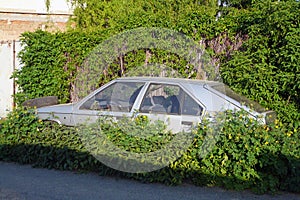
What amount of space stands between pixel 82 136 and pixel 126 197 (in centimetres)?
181

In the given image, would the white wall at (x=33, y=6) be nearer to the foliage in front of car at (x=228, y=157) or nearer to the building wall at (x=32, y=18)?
the building wall at (x=32, y=18)

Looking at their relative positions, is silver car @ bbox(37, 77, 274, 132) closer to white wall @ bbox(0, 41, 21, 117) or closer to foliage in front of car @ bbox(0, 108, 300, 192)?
foliage in front of car @ bbox(0, 108, 300, 192)

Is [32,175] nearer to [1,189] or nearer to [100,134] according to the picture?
[1,189]

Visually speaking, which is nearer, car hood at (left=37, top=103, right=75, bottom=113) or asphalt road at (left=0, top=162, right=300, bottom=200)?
asphalt road at (left=0, top=162, right=300, bottom=200)

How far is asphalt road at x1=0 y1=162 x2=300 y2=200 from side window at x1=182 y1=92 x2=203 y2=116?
4.15 ft

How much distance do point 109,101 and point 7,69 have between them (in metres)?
5.75

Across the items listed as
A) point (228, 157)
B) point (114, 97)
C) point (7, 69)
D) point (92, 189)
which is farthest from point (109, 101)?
point (7, 69)

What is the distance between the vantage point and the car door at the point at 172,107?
6512 mm

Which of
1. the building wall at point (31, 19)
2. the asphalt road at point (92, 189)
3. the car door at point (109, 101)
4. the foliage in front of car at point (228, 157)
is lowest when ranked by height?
the asphalt road at point (92, 189)

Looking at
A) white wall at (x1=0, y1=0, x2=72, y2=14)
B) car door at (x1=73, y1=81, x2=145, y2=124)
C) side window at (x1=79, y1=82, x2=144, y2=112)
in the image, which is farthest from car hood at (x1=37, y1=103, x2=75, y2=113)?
white wall at (x1=0, y1=0, x2=72, y2=14)

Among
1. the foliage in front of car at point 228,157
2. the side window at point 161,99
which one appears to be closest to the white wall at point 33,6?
the side window at point 161,99

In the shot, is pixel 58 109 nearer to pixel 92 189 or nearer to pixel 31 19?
pixel 92 189

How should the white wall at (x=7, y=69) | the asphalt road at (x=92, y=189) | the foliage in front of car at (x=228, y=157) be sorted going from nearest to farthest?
the asphalt road at (x=92, y=189) < the foliage in front of car at (x=228, y=157) < the white wall at (x=7, y=69)

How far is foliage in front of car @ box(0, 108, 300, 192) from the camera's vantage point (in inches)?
225
